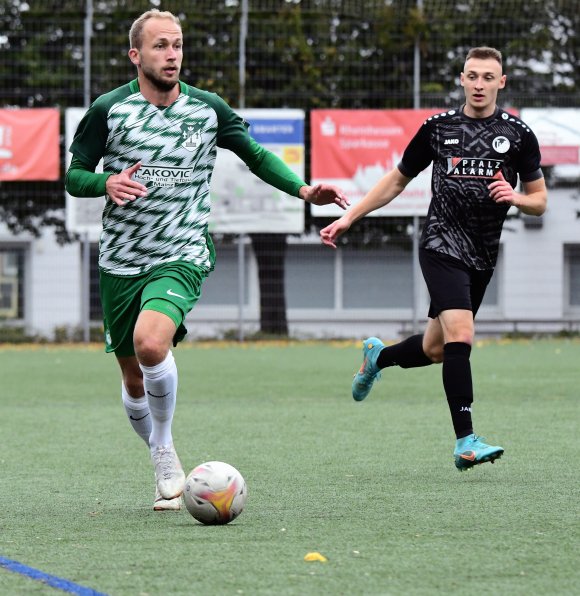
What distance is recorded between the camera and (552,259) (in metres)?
21.1

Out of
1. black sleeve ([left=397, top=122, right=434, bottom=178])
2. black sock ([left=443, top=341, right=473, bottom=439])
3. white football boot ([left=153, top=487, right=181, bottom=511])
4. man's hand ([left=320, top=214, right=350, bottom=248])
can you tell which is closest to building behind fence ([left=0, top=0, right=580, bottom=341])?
black sleeve ([left=397, top=122, right=434, bottom=178])

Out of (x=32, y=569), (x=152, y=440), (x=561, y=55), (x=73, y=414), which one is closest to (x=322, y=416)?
(x=73, y=414)

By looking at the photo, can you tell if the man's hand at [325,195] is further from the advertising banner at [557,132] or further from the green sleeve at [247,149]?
the advertising banner at [557,132]

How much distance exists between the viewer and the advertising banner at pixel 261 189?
19922mm

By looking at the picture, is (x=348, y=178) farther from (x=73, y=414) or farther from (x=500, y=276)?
(x=73, y=414)

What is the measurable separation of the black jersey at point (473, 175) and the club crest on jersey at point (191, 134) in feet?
4.86

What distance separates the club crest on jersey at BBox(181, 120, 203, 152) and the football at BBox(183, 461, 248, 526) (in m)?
1.51

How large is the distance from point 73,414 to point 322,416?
1.91 meters

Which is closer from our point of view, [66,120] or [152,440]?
[152,440]

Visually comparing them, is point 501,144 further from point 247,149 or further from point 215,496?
point 215,496

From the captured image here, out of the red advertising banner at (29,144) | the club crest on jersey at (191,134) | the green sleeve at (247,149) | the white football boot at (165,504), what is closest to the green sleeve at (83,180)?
the club crest on jersey at (191,134)

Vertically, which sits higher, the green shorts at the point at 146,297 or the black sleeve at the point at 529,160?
the black sleeve at the point at 529,160

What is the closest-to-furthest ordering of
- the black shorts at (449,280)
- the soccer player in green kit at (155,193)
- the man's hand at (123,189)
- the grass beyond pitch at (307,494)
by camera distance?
the grass beyond pitch at (307,494) → the man's hand at (123,189) → the soccer player in green kit at (155,193) → the black shorts at (449,280)

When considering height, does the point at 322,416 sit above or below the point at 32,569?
below
